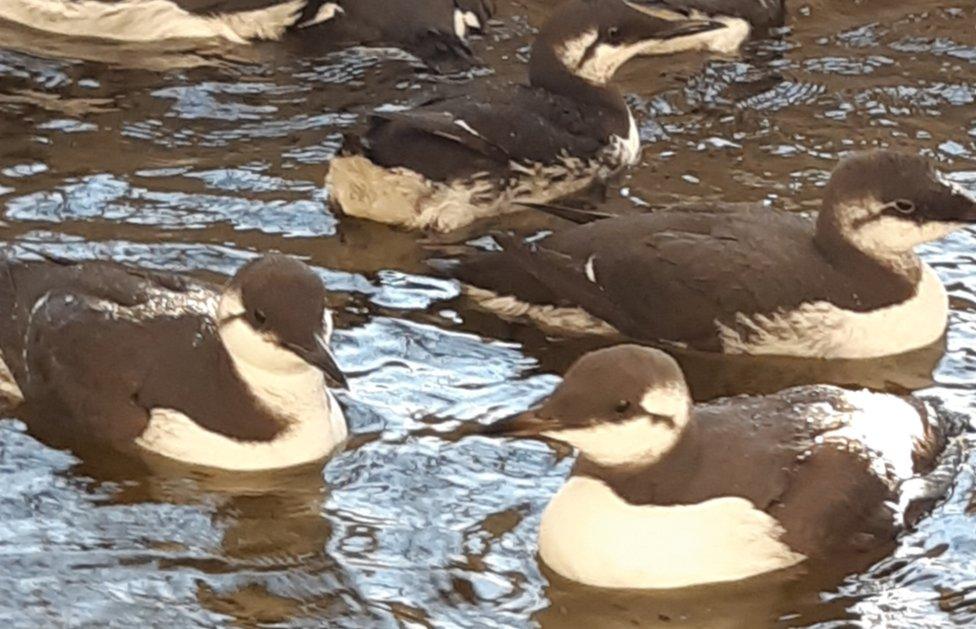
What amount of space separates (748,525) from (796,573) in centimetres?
24

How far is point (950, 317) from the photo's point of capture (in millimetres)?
7703

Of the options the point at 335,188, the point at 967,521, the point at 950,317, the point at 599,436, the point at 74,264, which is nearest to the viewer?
the point at 599,436

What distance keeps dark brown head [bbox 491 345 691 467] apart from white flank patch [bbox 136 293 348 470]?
1038 mm

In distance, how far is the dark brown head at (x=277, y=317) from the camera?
617cm

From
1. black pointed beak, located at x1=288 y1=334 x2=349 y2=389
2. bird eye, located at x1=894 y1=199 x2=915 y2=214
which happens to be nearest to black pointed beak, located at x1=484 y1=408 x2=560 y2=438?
black pointed beak, located at x1=288 y1=334 x2=349 y2=389

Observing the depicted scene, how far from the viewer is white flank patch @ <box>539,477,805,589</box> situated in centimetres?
569

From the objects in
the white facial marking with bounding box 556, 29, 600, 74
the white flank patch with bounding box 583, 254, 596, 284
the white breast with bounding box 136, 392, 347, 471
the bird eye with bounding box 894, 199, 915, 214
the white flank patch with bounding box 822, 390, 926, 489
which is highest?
the white facial marking with bounding box 556, 29, 600, 74

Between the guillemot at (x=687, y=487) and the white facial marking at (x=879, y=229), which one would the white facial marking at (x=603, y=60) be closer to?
the white facial marking at (x=879, y=229)

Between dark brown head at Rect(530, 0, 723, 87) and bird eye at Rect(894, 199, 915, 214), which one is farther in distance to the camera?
dark brown head at Rect(530, 0, 723, 87)

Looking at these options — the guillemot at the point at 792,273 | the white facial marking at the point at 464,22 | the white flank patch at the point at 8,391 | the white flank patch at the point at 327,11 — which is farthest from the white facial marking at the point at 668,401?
the white flank patch at the point at 327,11

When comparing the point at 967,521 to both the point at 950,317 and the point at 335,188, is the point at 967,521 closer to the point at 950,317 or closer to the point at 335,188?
the point at 950,317

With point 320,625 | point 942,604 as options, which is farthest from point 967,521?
point 320,625

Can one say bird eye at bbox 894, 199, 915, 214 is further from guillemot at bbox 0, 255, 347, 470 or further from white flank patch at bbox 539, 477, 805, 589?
guillemot at bbox 0, 255, 347, 470

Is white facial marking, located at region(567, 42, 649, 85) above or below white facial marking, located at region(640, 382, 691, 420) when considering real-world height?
above
